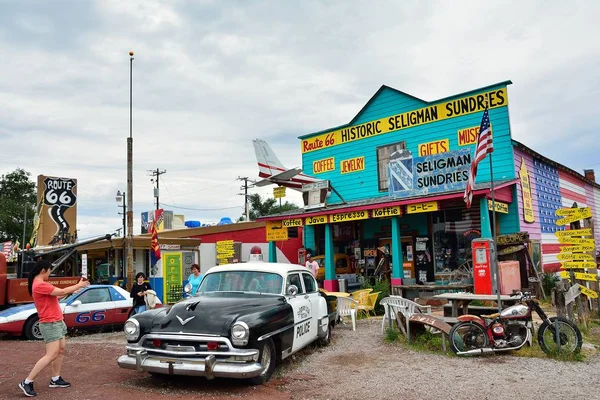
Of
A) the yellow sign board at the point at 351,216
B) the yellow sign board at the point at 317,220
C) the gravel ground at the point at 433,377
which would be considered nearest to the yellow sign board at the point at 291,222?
the yellow sign board at the point at 317,220

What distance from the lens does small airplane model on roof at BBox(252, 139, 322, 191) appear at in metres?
20.5

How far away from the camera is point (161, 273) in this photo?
20.0m

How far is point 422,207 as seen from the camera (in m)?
15.0

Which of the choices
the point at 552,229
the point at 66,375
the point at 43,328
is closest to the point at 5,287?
the point at 66,375

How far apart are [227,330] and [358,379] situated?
2.04 metres

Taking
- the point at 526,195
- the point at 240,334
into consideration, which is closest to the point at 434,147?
the point at 526,195

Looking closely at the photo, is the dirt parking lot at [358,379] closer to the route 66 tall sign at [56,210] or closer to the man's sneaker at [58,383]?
the man's sneaker at [58,383]

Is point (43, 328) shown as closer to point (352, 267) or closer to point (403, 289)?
point (403, 289)

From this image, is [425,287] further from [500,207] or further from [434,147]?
[434,147]

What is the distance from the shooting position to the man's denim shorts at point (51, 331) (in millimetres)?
6375

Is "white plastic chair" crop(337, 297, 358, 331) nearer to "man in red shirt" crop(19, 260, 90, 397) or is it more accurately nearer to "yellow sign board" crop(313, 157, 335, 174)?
"man in red shirt" crop(19, 260, 90, 397)

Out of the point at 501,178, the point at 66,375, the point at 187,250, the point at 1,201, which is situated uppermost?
the point at 1,201

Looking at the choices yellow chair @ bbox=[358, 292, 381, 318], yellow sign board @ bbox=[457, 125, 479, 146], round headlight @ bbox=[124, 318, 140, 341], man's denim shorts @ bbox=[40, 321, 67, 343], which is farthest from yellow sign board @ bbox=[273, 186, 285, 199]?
man's denim shorts @ bbox=[40, 321, 67, 343]

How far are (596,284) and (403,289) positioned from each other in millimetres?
4590
